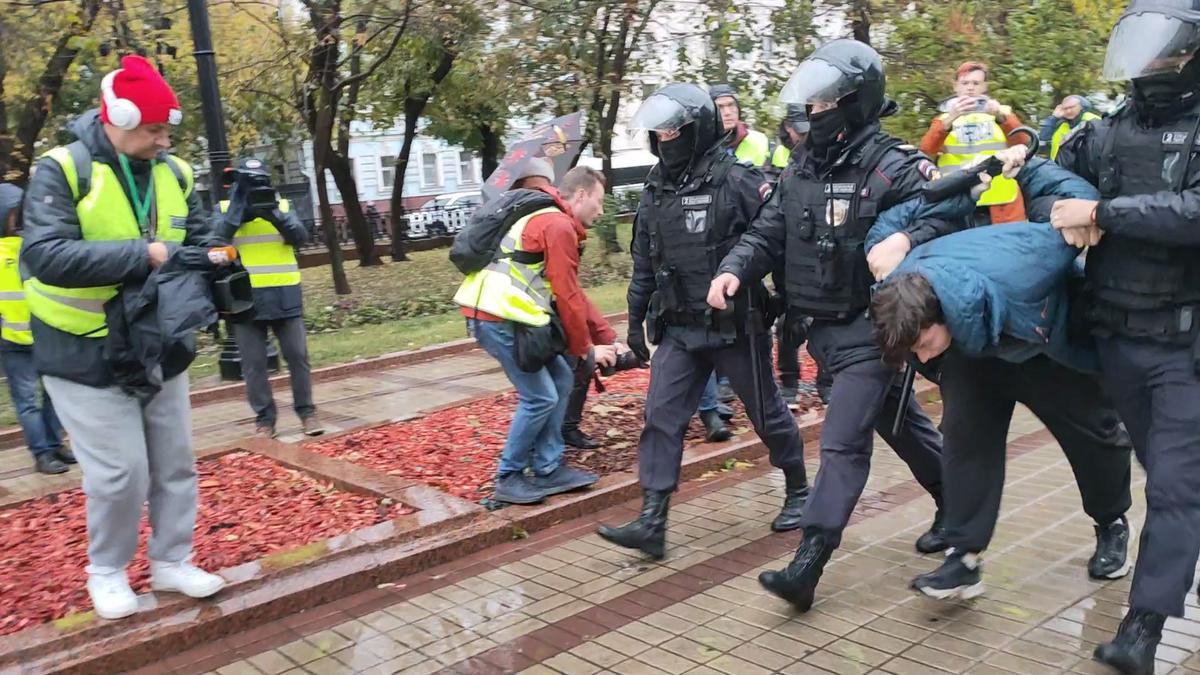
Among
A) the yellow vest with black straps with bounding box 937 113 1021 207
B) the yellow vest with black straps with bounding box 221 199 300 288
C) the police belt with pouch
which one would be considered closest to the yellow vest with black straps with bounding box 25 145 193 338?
the police belt with pouch

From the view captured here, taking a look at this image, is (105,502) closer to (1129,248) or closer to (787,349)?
(1129,248)

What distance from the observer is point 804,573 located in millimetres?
3879

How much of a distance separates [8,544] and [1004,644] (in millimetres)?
4473

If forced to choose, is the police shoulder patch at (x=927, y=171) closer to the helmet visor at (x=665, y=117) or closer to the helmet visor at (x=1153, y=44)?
the helmet visor at (x=1153, y=44)

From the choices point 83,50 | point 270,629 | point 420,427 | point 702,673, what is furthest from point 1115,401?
point 83,50

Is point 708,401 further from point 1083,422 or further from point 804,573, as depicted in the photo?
point 1083,422

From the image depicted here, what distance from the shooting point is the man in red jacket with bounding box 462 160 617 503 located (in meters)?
5.03

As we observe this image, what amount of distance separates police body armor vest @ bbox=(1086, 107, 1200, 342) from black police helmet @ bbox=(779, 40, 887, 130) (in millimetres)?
918

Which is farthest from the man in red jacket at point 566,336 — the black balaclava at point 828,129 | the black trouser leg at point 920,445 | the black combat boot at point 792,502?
the black trouser leg at point 920,445

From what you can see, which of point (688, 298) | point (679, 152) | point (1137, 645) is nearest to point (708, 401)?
point (688, 298)

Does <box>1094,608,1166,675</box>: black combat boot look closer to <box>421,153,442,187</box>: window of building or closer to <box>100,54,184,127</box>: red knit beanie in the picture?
<box>100,54,184,127</box>: red knit beanie

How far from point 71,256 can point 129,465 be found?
80 cm

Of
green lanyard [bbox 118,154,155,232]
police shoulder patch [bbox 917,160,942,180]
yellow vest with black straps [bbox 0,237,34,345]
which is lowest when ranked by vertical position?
yellow vest with black straps [bbox 0,237,34,345]

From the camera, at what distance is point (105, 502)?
3.83 metres
